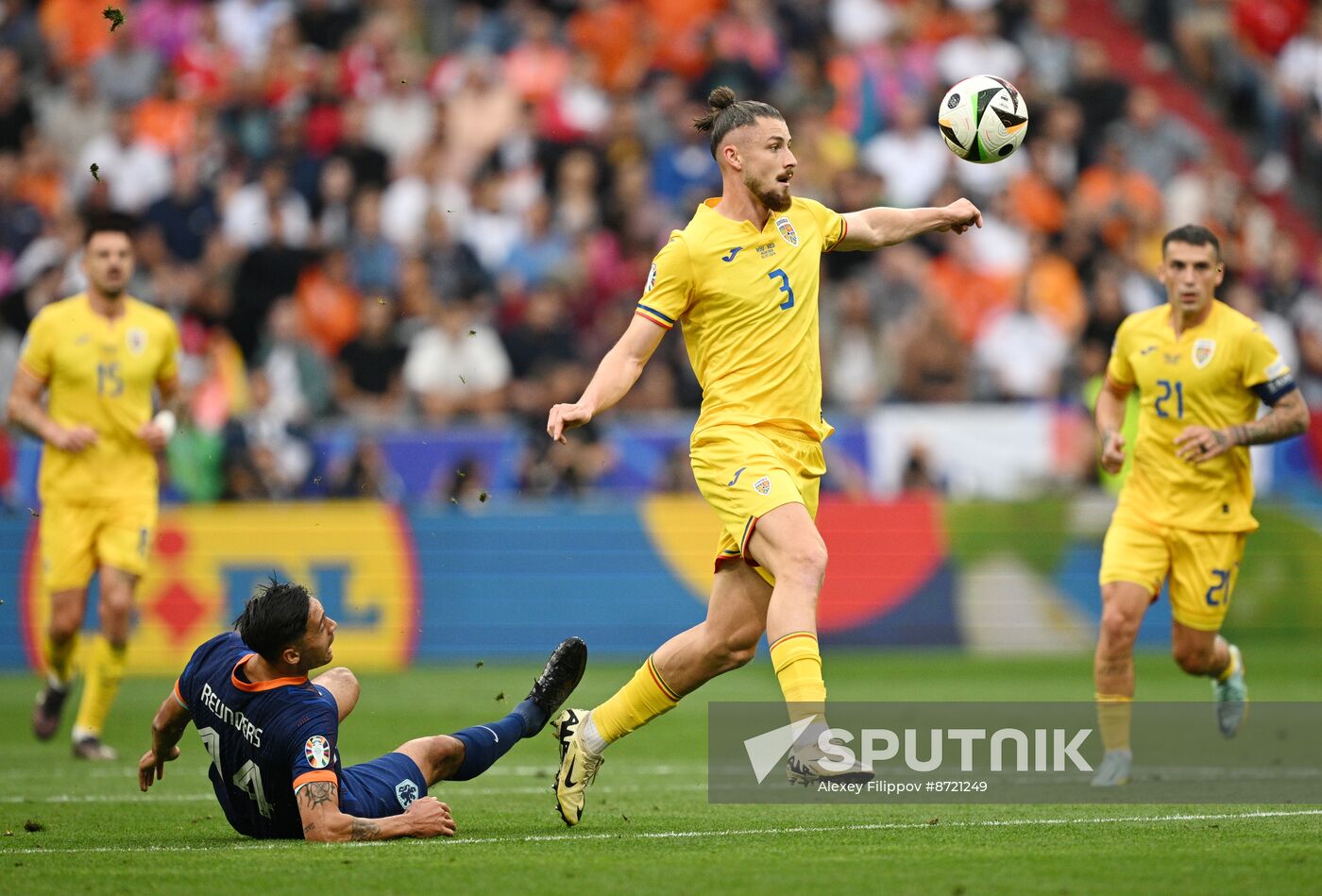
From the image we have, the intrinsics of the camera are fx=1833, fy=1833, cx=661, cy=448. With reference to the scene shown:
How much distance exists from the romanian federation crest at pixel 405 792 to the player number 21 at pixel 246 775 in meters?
0.52

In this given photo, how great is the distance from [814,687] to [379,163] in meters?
14.0

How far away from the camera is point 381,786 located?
295 inches

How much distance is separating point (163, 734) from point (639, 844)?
6.67 feet

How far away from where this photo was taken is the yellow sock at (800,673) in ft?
24.2

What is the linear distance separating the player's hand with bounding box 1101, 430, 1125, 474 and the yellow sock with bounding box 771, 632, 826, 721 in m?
2.99

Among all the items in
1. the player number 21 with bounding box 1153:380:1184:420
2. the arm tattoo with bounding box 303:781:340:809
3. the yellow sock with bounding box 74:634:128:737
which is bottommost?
the yellow sock with bounding box 74:634:128:737

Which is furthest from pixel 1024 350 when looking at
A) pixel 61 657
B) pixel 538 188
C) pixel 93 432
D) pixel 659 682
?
pixel 659 682

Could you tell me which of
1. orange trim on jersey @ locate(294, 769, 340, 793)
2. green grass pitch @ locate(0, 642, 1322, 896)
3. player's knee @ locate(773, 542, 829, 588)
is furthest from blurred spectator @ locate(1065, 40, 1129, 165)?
orange trim on jersey @ locate(294, 769, 340, 793)

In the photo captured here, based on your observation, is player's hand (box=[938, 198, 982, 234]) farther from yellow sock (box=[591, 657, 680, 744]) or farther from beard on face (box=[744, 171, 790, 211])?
yellow sock (box=[591, 657, 680, 744])

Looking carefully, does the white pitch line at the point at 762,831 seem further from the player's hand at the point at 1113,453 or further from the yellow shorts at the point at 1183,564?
the player's hand at the point at 1113,453

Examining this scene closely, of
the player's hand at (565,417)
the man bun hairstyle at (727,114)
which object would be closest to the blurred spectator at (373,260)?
the man bun hairstyle at (727,114)

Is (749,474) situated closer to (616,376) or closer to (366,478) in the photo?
(616,376)

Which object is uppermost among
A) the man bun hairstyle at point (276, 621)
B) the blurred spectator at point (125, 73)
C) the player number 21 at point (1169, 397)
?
the blurred spectator at point (125, 73)

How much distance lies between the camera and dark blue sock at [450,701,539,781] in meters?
7.98
